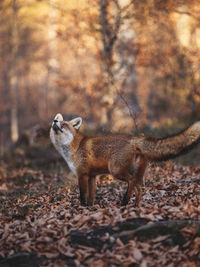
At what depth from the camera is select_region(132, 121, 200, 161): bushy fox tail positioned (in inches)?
277

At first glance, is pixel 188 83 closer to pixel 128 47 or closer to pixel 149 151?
pixel 128 47

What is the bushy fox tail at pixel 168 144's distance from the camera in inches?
277

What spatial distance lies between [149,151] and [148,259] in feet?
7.40

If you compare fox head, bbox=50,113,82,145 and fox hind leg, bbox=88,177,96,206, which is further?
fox hind leg, bbox=88,177,96,206

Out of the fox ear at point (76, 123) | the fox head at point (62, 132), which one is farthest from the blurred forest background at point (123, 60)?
the fox head at point (62, 132)

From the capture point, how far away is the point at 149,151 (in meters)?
7.53

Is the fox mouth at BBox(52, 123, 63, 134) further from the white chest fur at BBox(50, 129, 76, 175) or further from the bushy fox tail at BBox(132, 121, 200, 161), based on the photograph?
the bushy fox tail at BBox(132, 121, 200, 161)

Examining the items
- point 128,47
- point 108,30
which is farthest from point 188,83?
point 108,30

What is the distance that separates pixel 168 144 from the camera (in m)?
7.35

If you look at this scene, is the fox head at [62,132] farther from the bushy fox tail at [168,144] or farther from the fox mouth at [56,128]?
the bushy fox tail at [168,144]

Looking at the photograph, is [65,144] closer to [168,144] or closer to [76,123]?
[76,123]

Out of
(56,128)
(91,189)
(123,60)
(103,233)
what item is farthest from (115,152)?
(123,60)

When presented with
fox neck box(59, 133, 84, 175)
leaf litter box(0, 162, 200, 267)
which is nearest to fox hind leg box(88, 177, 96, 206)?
leaf litter box(0, 162, 200, 267)

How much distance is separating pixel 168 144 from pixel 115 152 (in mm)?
1140
